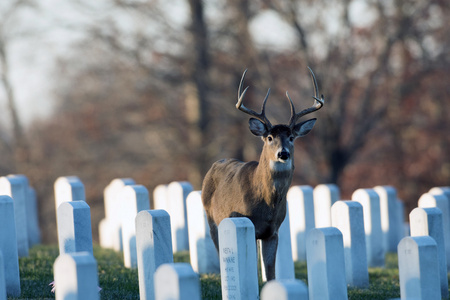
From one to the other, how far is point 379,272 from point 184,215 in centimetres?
275

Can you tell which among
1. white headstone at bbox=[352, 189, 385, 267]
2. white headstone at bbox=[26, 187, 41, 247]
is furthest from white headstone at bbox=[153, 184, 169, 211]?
white headstone at bbox=[352, 189, 385, 267]

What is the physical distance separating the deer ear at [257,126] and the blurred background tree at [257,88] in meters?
8.55

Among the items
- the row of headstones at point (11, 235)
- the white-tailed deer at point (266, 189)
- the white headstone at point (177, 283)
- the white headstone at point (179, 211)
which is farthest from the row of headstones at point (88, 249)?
the white headstone at point (179, 211)

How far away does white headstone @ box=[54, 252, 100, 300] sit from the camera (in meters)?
4.27

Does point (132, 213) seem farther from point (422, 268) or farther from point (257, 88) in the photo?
point (257, 88)

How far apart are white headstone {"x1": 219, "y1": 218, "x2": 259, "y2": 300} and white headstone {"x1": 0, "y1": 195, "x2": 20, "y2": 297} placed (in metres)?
2.15

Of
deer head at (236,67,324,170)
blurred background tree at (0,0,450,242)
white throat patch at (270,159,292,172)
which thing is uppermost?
blurred background tree at (0,0,450,242)

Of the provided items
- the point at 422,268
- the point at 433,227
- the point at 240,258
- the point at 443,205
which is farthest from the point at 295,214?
the point at 422,268

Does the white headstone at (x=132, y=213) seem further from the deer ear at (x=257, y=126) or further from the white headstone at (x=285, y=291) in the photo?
Result: the white headstone at (x=285, y=291)

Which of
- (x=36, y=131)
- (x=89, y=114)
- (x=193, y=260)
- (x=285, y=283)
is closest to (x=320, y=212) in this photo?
(x=193, y=260)

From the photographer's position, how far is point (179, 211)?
9703mm

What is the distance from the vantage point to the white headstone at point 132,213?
824cm

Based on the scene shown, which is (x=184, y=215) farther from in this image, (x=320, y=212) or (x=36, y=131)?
(x=36, y=131)

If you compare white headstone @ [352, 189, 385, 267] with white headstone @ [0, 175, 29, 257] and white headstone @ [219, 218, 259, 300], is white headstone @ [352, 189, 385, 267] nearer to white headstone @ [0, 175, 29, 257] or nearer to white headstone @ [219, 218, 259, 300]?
white headstone @ [219, 218, 259, 300]
